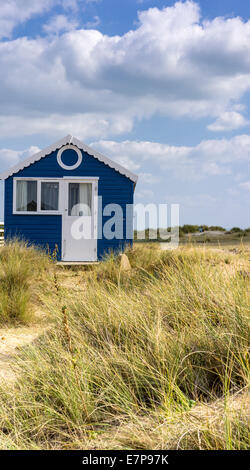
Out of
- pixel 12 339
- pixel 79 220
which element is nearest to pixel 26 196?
pixel 79 220

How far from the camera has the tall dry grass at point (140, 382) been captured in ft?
9.37

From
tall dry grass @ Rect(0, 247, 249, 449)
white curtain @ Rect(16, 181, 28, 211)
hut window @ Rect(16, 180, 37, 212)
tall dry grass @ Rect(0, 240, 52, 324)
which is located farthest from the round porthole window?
tall dry grass @ Rect(0, 247, 249, 449)

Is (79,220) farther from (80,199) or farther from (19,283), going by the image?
(19,283)

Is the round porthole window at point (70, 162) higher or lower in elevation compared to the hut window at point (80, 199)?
higher

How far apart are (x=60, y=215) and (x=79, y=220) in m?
0.66

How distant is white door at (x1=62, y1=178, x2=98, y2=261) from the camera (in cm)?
1410

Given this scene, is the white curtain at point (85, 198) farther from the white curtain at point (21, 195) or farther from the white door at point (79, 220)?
the white curtain at point (21, 195)

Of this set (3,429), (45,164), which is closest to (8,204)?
(45,164)

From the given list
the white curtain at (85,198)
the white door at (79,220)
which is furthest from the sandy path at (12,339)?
the white curtain at (85,198)

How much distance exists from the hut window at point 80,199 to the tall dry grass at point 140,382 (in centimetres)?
933

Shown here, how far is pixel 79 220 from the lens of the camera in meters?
14.2

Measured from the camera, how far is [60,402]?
3.51 meters
